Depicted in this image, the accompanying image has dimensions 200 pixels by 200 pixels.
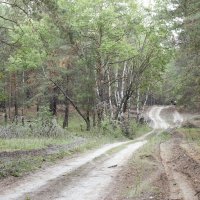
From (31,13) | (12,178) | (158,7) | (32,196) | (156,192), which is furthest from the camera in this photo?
(158,7)

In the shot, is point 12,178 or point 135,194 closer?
point 135,194

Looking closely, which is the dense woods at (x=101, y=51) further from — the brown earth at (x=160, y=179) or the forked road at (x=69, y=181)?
the forked road at (x=69, y=181)

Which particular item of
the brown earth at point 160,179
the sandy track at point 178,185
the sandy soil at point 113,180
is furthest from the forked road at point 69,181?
the sandy track at point 178,185

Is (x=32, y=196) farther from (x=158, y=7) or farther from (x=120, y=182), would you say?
(x=158, y=7)

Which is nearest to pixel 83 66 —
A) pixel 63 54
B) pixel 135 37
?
pixel 63 54

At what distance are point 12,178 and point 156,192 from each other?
15.4 ft

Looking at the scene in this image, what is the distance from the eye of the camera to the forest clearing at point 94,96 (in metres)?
12.9

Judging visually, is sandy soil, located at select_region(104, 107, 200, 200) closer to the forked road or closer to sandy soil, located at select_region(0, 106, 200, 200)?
sandy soil, located at select_region(0, 106, 200, 200)

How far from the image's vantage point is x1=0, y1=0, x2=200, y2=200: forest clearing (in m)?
12.9

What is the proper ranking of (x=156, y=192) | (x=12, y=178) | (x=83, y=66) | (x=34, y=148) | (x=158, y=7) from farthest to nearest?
(x=83, y=66)
(x=158, y=7)
(x=34, y=148)
(x=12, y=178)
(x=156, y=192)

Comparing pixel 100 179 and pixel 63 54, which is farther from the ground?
pixel 63 54

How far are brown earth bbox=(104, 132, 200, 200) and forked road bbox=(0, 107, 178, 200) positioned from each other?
44cm

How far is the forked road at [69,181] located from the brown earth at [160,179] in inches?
17.2

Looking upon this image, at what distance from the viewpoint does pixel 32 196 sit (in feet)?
35.6
